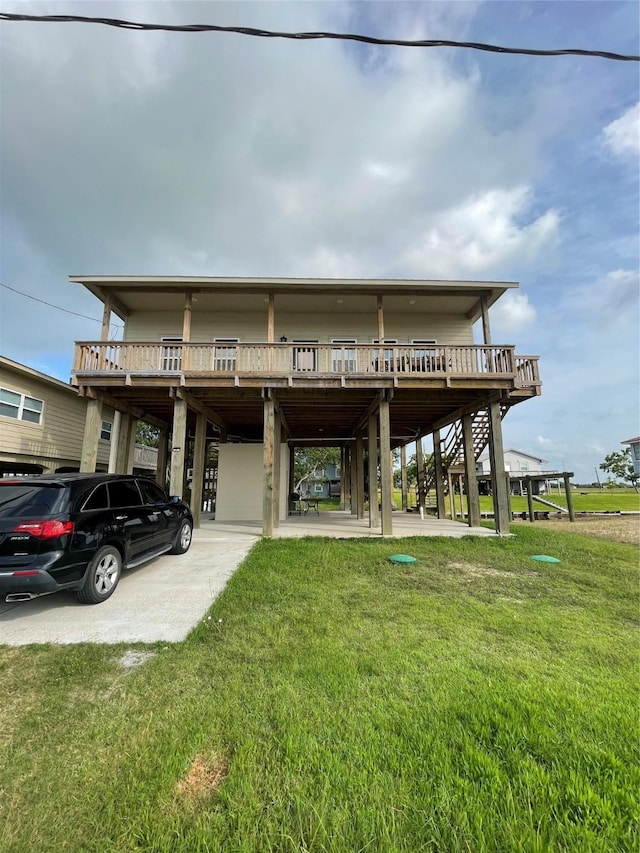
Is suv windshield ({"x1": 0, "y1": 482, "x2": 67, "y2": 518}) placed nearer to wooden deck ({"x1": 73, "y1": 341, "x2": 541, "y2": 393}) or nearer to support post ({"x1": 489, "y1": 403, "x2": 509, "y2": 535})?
wooden deck ({"x1": 73, "y1": 341, "x2": 541, "y2": 393})

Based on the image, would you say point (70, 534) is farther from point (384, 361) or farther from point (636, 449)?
point (636, 449)

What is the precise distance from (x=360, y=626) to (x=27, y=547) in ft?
11.6

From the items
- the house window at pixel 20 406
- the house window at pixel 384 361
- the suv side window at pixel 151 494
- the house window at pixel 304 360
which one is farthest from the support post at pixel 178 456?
the house window at pixel 20 406

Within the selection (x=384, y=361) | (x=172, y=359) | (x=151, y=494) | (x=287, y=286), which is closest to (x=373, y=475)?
(x=384, y=361)

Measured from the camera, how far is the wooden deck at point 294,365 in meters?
9.45

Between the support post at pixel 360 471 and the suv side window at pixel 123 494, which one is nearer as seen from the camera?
the suv side window at pixel 123 494

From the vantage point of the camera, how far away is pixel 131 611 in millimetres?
4348

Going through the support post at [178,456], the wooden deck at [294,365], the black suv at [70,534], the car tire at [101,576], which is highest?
the wooden deck at [294,365]

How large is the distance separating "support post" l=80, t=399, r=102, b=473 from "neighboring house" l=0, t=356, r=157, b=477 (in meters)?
1.86

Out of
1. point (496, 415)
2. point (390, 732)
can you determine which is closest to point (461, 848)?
point (390, 732)

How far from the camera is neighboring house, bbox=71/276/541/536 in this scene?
9.55 metres

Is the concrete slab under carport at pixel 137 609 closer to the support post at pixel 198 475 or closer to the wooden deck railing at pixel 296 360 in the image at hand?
the support post at pixel 198 475

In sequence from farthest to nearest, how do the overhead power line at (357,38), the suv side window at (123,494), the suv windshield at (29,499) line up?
the suv side window at (123,494)
the suv windshield at (29,499)
the overhead power line at (357,38)

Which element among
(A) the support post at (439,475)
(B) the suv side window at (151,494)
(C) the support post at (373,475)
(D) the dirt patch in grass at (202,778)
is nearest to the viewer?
(D) the dirt patch in grass at (202,778)
